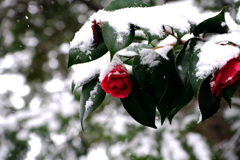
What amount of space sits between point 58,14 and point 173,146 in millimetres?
1794

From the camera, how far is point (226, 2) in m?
2.19

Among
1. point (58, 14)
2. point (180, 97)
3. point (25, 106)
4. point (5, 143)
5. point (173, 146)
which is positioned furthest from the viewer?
point (58, 14)

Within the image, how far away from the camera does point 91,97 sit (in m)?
0.63

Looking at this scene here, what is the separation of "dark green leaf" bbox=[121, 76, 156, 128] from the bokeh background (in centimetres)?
112

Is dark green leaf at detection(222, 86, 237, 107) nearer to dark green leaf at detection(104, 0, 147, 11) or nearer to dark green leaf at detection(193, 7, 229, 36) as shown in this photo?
dark green leaf at detection(193, 7, 229, 36)

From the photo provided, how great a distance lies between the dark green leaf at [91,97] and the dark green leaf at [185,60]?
0.19 m

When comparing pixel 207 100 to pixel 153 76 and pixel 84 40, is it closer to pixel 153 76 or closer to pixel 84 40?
pixel 153 76

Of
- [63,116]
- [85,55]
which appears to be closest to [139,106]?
[85,55]

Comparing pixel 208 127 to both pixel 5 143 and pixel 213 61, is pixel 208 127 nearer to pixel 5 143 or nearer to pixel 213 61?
pixel 5 143

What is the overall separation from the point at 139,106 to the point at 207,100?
0.50 feet

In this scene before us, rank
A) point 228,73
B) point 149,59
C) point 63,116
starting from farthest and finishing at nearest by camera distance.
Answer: point 63,116, point 149,59, point 228,73

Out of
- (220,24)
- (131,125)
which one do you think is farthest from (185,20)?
(131,125)

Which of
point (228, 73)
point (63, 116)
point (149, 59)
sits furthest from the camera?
point (63, 116)

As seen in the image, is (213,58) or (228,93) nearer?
(213,58)
